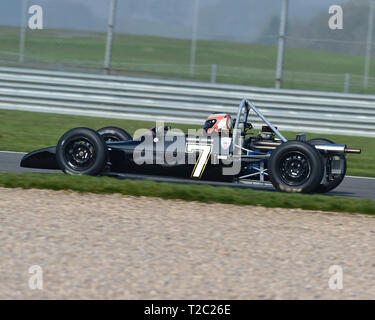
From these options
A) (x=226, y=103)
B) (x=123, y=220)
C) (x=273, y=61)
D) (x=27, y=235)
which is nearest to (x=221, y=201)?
(x=123, y=220)

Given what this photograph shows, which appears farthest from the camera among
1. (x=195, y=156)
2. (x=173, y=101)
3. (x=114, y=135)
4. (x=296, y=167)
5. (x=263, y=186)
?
(x=173, y=101)

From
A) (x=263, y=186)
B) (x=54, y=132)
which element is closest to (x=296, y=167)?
(x=263, y=186)

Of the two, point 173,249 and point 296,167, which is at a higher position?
point 296,167

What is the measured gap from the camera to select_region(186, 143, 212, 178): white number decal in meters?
8.40

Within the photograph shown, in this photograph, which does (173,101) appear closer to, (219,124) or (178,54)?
(219,124)

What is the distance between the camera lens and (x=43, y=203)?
7383 mm

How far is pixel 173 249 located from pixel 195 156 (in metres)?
2.69

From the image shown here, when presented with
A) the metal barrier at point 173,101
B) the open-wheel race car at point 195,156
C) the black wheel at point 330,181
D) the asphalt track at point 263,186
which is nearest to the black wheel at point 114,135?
the asphalt track at point 263,186

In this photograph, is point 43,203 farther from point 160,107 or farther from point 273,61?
point 273,61

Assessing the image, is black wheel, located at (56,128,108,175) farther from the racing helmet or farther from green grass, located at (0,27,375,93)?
green grass, located at (0,27,375,93)

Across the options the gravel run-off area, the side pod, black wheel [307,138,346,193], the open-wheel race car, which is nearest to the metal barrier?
black wheel [307,138,346,193]

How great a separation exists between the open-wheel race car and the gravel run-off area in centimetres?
75

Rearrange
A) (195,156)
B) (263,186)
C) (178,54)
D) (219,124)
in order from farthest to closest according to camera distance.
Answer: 1. (178,54)
2. (263,186)
3. (219,124)
4. (195,156)

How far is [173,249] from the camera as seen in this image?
588cm
